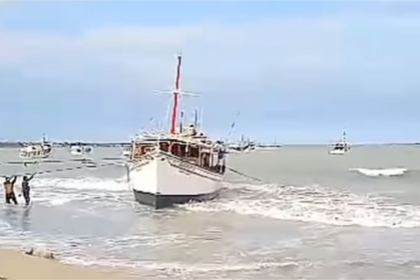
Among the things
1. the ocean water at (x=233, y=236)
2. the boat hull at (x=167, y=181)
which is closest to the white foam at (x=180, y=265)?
the ocean water at (x=233, y=236)

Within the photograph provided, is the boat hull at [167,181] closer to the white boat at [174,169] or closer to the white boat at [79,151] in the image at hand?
the white boat at [174,169]

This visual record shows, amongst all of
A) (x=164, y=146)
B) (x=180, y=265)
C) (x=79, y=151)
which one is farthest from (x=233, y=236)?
(x=79, y=151)

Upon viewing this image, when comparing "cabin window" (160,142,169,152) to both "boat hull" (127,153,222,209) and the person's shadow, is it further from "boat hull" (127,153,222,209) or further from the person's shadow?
the person's shadow

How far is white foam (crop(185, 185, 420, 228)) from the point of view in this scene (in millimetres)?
27781

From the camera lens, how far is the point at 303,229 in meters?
24.6

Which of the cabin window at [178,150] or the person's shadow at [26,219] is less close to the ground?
the cabin window at [178,150]

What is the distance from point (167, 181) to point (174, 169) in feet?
1.86

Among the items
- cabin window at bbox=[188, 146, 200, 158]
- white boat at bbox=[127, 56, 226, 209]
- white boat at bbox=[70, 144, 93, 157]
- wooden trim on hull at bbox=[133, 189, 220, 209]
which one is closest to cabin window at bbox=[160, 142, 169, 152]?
white boat at bbox=[127, 56, 226, 209]

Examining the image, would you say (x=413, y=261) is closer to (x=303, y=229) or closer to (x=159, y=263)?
(x=159, y=263)

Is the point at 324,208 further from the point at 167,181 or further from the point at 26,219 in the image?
the point at 26,219

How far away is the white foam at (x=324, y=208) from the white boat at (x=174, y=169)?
65 cm

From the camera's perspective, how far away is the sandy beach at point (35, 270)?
1141cm

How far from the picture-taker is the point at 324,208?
3319cm

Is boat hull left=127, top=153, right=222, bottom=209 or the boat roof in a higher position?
the boat roof
